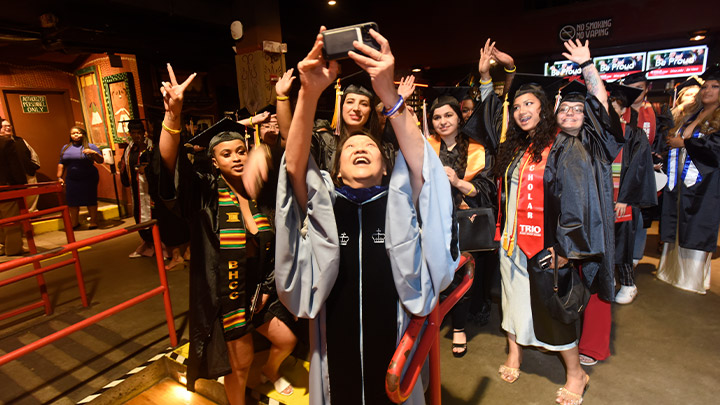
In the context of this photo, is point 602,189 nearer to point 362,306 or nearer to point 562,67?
point 362,306

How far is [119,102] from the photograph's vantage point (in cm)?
862

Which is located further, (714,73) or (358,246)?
(714,73)

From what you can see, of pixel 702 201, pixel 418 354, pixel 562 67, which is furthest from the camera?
pixel 562 67

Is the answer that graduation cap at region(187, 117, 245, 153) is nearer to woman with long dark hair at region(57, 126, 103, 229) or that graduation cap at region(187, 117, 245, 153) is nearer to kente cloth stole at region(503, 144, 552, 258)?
kente cloth stole at region(503, 144, 552, 258)

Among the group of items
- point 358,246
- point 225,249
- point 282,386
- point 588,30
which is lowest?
point 282,386

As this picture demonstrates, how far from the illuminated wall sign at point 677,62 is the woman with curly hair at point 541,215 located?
23.6 ft

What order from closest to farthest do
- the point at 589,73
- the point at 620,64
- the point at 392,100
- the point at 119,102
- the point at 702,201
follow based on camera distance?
the point at 392,100 < the point at 589,73 < the point at 702,201 < the point at 620,64 < the point at 119,102

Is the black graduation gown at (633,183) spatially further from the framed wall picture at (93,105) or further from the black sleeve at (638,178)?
the framed wall picture at (93,105)

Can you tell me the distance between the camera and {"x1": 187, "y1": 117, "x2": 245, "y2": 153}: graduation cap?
6.88 feet

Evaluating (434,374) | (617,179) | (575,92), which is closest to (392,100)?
(434,374)

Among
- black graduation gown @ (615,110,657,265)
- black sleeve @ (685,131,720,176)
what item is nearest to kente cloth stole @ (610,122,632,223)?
black graduation gown @ (615,110,657,265)

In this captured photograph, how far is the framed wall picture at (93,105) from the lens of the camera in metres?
9.09

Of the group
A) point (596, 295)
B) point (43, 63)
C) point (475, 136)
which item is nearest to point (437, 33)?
point (475, 136)

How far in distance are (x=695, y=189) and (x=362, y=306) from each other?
429 cm
